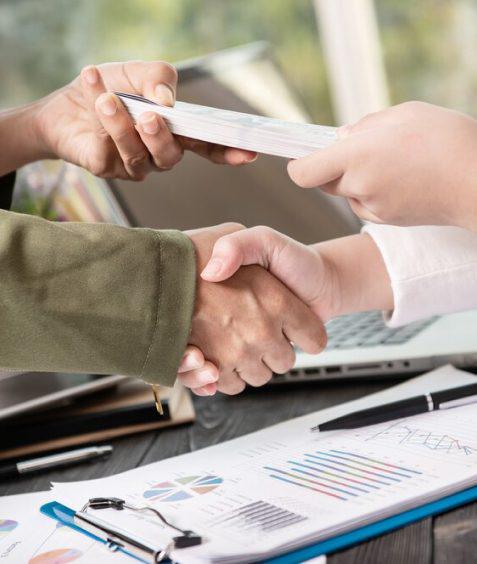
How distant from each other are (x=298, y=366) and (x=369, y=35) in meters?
1.63

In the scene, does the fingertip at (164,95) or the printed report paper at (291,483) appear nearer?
the printed report paper at (291,483)

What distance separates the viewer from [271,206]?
133 centimetres

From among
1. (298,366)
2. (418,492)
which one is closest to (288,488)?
(418,492)

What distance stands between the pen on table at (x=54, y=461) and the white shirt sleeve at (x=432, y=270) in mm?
353

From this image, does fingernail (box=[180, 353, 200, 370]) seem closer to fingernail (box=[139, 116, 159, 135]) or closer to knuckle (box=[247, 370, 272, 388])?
knuckle (box=[247, 370, 272, 388])

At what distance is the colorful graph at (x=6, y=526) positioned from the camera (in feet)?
2.10

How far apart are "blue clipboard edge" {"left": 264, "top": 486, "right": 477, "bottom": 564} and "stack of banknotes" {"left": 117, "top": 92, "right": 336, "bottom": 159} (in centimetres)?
31

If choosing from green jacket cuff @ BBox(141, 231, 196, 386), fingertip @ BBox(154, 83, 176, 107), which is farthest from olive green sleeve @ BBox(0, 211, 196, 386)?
fingertip @ BBox(154, 83, 176, 107)

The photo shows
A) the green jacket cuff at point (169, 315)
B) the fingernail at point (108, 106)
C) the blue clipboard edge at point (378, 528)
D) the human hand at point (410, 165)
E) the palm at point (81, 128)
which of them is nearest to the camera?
the blue clipboard edge at point (378, 528)

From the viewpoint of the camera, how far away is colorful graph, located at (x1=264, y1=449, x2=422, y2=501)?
23.9 inches

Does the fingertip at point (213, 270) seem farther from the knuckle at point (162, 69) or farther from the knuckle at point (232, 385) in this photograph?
the knuckle at point (162, 69)

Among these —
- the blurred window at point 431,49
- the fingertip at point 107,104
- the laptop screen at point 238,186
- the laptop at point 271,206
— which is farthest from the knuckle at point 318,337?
the blurred window at point 431,49

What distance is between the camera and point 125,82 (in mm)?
962

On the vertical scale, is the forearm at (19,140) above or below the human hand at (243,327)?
above
